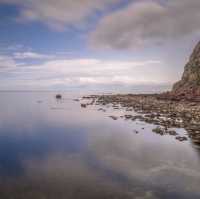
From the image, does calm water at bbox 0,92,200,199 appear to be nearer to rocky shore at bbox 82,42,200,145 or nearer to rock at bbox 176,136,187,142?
rock at bbox 176,136,187,142

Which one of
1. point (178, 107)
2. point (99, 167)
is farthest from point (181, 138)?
point (178, 107)

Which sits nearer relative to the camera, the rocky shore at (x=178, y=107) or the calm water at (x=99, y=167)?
the calm water at (x=99, y=167)

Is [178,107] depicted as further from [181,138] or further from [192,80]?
[192,80]

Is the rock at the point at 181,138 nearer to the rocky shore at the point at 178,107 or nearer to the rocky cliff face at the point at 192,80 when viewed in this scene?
the rocky shore at the point at 178,107

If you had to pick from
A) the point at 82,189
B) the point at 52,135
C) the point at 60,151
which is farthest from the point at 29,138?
the point at 82,189

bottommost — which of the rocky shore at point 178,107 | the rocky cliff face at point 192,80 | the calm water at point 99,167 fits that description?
the calm water at point 99,167

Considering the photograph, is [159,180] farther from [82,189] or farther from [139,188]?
[82,189]

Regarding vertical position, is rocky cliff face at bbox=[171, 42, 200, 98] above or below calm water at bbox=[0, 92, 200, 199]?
above

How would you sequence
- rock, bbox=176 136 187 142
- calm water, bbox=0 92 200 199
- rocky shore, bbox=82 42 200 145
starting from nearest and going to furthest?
calm water, bbox=0 92 200 199 < rock, bbox=176 136 187 142 < rocky shore, bbox=82 42 200 145

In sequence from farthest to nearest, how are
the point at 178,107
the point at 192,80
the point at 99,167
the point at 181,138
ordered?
the point at 192,80, the point at 178,107, the point at 181,138, the point at 99,167

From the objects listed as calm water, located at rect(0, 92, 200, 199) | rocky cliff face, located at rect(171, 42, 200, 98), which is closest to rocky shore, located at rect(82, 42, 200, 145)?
rocky cliff face, located at rect(171, 42, 200, 98)

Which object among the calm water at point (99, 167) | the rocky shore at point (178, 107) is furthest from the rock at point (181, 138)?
the calm water at point (99, 167)

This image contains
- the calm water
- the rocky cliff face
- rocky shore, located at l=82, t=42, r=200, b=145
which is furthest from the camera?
the rocky cliff face

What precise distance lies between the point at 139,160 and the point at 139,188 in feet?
18.3
